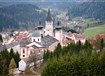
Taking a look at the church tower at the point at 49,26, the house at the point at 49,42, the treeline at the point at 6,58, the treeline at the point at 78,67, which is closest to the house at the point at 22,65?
the treeline at the point at 6,58

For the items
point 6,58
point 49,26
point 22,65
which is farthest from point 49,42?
point 6,58

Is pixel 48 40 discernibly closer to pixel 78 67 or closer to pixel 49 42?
pixel 49 42

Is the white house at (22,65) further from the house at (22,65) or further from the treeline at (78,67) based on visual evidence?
the treeline at (78,67)

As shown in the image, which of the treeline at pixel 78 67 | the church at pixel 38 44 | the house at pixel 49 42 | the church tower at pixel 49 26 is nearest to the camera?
the treeline at pixel 78 67

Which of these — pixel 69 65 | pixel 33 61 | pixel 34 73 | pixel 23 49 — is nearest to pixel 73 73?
pixel 69 65

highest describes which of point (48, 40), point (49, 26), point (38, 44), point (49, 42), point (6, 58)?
point (49, 26)

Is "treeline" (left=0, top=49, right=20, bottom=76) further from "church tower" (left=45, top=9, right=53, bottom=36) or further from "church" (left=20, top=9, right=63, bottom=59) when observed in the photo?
"church tower" (left=45, top=9, right=53, bottom=36)

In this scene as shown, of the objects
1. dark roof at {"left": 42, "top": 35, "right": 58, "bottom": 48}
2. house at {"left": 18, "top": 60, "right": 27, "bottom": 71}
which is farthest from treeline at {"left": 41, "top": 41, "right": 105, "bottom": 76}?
dark roof at {"left": 42, "top": 35, "right": 58, "bottom": 48}

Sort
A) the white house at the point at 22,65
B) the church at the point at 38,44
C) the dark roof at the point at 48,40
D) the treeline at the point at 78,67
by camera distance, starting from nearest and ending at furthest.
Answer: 1. the treeline at the point at 78,67
2. the white house at the point at 22,65
3. the church at the point at 38,44
4. the dark roof at the point at 48,40

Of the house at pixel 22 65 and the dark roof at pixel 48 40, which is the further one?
the dark roof at pixel 48 40

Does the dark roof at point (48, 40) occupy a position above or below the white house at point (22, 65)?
above
